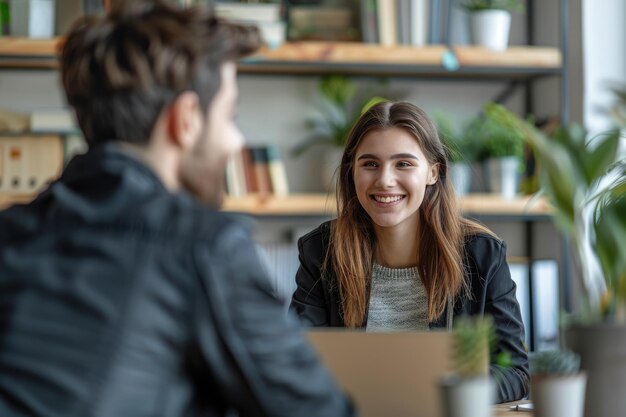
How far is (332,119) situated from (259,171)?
0.38 meters

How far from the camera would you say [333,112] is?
331 centimetres

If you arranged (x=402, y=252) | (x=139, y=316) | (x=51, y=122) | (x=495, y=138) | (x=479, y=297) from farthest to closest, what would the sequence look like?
1. (x=495, y=138)
2. (x=51, y=122)
3. (x=402, y=252)
4. (x=479, y=297)
5. (x=139, y=316)

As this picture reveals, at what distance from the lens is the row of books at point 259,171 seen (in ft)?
10.2

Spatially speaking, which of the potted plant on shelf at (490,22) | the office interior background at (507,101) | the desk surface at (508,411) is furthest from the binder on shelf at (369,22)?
the desk surface at (508,411)

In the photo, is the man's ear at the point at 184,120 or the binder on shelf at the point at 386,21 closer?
the man's ear at the point at 184,120

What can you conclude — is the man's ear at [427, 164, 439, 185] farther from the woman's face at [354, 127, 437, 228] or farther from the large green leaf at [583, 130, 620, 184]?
the large green leaf at [583, 130, 620, 184]

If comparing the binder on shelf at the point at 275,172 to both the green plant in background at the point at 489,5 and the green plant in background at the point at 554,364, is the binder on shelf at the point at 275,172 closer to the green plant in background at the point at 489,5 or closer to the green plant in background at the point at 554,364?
the green plant in background at the point at 489,5

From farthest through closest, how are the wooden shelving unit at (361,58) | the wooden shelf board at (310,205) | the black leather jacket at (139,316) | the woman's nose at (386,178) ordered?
the wooden shelf board at (310,205) < the wooden shelving unit at (361,58) < the woman's nose at (386,178) < the black leather jacket at (139,316)

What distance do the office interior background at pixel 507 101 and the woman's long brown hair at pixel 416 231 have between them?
0.95 metres

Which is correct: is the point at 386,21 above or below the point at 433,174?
above

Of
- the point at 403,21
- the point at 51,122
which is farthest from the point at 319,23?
the point at 51,122

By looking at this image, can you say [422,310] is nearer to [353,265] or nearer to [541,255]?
[353,265]

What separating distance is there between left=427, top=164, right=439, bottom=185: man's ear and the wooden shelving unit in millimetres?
1064

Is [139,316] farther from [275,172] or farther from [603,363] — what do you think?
[275,172]
